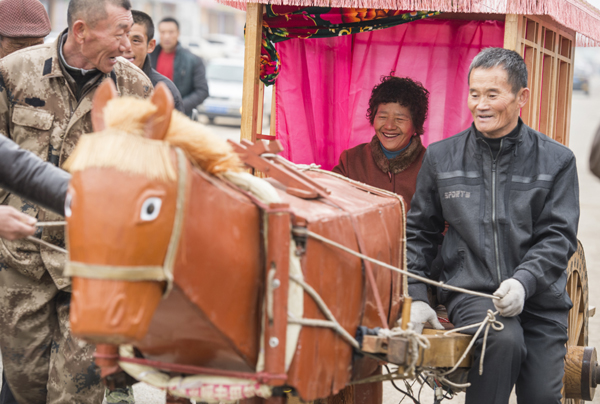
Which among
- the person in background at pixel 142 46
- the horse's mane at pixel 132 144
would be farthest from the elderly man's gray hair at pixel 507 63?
the person in background at pixel 142 46

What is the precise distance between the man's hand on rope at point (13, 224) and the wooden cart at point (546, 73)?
4.87 feet

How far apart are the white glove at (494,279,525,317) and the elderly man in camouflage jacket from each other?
5.35 ft

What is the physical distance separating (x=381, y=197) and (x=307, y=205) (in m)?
0.71

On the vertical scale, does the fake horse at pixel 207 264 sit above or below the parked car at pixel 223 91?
below

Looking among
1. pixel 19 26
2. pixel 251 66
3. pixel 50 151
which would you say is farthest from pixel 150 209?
pixel 19 26

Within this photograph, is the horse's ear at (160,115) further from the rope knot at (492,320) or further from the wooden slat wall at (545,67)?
the wooden slat wall at (545,67)

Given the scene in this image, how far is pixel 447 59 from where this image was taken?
516 cm

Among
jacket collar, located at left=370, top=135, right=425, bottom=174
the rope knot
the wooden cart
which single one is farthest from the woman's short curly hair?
the rope knot

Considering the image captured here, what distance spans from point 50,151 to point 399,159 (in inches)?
77.9

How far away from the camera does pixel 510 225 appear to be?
9.48 ft

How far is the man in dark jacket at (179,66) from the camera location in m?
7.48

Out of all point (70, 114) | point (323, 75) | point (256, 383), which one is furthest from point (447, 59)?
point (256, 383)

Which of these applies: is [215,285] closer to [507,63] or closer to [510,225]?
[510,225]

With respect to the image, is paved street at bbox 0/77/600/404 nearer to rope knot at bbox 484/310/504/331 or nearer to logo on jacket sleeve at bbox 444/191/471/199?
logo on jacket sleeve at bbox 444/191/471/199
